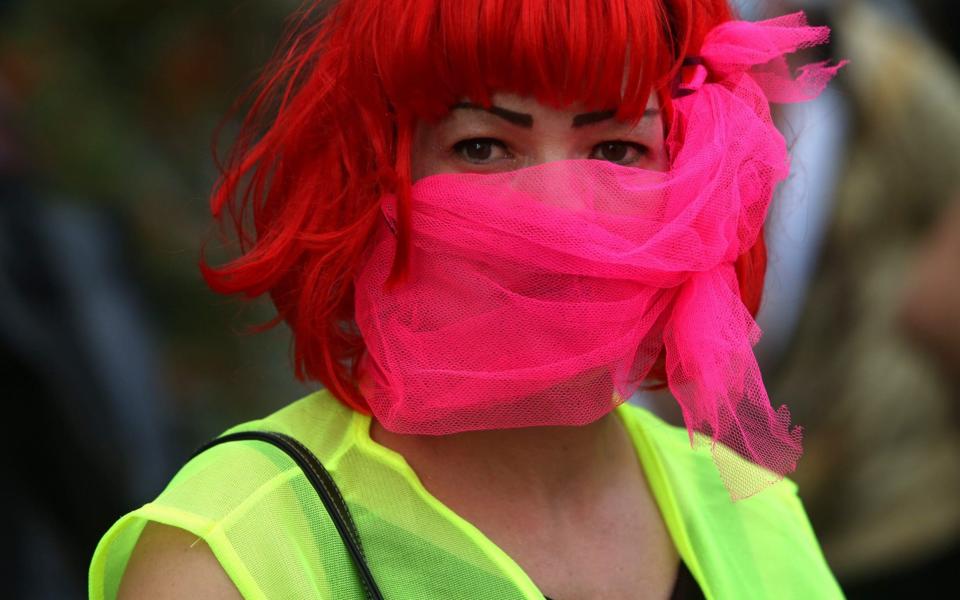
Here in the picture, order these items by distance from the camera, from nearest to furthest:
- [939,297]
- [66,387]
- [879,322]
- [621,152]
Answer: [621,152]
[66,387]
[939,297]
[879,322]

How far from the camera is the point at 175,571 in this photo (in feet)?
5.07

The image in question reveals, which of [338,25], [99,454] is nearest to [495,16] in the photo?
[338,25]

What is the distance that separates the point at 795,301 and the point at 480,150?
2.54m

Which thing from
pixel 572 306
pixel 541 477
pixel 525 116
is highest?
pixel 525 116

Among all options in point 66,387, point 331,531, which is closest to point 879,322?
point 66,387

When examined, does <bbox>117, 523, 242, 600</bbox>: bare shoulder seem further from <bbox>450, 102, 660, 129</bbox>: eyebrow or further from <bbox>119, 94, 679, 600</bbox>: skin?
<bbox>450, 102, 660, 129</bbox>: eyebrow

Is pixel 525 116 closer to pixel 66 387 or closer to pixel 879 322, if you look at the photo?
pixel 66 387

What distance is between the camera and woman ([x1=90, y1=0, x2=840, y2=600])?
1626mm

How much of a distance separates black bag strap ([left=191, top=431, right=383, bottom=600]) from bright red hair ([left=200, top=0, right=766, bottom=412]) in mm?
160

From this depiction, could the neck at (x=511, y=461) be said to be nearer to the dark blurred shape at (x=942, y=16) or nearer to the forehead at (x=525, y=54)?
the forehead at (x=525, y=54)

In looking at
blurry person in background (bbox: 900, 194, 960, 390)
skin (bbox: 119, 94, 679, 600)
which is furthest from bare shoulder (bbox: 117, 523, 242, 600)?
blurry person in background (bbox: 900, 194, 960, 390)

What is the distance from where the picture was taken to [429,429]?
1.68 metres

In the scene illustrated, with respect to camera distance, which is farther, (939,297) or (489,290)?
(939,297)

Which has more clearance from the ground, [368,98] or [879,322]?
[368,98]
